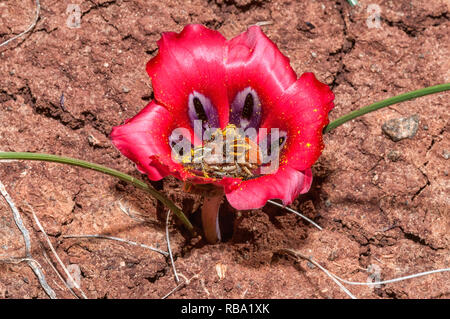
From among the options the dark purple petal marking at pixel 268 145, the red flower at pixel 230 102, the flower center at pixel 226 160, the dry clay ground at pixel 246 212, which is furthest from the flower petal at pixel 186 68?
the dry clay ground at pixel 246 212

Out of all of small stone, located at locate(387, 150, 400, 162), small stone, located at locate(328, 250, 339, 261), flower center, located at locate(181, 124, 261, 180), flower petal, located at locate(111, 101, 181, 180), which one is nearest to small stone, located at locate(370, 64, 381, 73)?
small stone, located at locate(387, 150, 400, 162)

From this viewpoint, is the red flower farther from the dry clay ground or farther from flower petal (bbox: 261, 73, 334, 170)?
the dry clay ground

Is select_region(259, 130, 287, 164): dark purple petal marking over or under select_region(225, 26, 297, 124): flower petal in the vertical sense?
under

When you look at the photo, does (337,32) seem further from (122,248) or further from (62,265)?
(62,265)

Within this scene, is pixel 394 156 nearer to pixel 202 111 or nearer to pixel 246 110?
pixel 246 110

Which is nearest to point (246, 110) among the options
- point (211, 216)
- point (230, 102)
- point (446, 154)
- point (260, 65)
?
point (230, 102)

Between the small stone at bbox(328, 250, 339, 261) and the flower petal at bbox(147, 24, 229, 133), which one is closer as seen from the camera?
the flower petal at bbox(147, 24, 229, 133)

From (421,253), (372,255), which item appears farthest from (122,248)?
(421,253)
